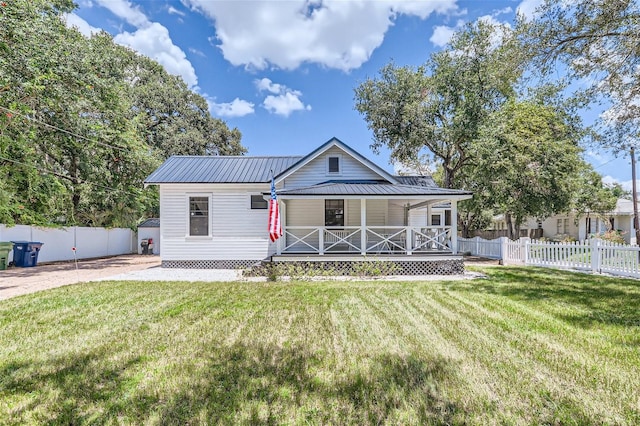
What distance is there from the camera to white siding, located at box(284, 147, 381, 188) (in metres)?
13.3

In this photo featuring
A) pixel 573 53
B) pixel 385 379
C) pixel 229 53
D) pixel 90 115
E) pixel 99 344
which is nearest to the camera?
pixel 385 379

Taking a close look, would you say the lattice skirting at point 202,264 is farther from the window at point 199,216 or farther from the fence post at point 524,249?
the fence post at point 524,249

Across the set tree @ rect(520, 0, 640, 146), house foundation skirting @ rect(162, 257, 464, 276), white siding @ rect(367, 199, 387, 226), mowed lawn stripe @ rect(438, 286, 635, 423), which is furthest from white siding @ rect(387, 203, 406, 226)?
mowed lawn stripe @ rect(438, 286, 635, 423)

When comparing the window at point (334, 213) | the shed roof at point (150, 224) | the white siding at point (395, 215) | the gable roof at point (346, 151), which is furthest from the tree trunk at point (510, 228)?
the shed roof at point (150, 224)

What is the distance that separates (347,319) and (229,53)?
20491 mm

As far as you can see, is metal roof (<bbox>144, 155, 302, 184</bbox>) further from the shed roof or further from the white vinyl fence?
the shed roof

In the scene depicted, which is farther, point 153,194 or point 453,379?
point 153,194

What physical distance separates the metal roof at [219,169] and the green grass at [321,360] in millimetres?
6430

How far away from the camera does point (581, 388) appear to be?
3.19 m

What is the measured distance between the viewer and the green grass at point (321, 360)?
9.32 ft

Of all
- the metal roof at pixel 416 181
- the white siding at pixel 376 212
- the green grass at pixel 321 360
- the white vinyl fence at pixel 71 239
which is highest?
the metal roof at pixel 416 181

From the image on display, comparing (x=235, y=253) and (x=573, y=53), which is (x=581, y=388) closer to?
(x=573, y=53)

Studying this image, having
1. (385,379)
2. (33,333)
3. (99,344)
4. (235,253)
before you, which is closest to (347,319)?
(385,379)

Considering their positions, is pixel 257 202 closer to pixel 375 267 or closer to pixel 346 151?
pixel 346 151
